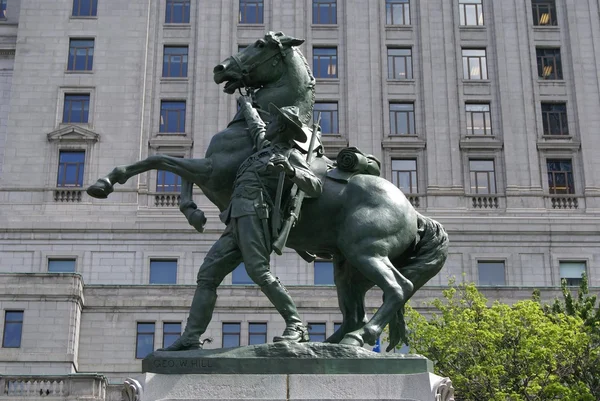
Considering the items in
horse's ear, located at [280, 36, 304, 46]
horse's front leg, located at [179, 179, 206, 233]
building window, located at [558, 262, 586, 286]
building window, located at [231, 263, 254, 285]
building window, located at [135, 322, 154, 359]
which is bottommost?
horse's front leg, located at [179, 179, 206, 233]

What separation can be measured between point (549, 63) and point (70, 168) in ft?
100

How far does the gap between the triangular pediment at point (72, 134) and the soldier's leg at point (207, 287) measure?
50531 mm

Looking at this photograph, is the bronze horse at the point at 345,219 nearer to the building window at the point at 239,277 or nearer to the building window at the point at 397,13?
the building window at the point at 239,277

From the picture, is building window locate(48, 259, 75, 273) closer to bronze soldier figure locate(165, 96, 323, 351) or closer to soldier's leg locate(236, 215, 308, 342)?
bronze soldier figure locate(165, 96, 323, 351)

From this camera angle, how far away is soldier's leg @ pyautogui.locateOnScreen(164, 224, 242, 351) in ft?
40.1

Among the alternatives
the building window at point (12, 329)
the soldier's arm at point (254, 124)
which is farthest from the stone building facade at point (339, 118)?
the soldier's arm at point (254, 124)

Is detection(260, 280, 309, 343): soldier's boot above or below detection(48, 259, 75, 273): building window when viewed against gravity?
below

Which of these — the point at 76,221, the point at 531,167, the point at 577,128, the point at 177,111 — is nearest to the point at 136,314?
the point at 76,221

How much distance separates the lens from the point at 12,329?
52.4 metres

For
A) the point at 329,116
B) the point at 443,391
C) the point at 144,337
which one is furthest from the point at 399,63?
the point at 443,391

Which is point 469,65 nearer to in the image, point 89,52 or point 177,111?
point 177,111

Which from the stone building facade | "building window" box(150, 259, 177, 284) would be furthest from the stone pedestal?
"building window" box(150, 259, 177, 284)

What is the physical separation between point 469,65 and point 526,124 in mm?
5355

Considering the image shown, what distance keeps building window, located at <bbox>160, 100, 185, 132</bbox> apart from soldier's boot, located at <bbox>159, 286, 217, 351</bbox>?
51.1m
